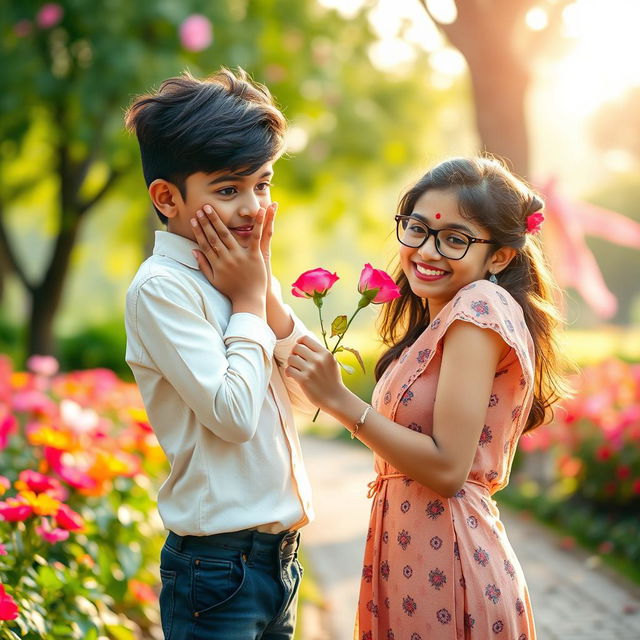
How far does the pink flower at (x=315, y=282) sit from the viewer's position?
2014mm

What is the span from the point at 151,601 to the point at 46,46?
785 cm

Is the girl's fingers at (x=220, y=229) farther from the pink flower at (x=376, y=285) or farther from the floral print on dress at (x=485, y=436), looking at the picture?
the floral print on dress at (x=485, y=436)

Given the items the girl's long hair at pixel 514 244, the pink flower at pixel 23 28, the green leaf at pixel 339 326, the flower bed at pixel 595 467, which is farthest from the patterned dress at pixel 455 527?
the pink flower at pixel 23 28

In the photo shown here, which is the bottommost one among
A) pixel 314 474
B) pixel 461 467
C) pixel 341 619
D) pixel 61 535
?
pixel 314 474

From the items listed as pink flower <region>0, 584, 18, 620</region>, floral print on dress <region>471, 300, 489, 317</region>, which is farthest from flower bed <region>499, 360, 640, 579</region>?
pink flower <region>0, 584, 18, 620</region>

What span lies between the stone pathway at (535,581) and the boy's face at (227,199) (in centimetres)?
259

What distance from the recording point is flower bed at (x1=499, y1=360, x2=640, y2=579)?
5578 millimetres

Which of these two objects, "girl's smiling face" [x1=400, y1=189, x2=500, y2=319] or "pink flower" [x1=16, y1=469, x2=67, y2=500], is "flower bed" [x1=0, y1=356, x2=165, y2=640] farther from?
"girl's smiling face" [x1=400, y1=189, x2=500, y2=319]

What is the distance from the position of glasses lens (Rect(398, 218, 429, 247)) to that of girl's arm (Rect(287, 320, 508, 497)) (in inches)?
10.0

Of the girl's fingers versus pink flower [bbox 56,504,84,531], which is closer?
the girl's fingers

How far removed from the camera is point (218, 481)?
6.29 feet

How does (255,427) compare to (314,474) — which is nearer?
(255,427)

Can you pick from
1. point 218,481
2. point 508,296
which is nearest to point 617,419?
point 508,296

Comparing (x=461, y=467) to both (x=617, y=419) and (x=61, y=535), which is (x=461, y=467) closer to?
(x=61, y=535)
